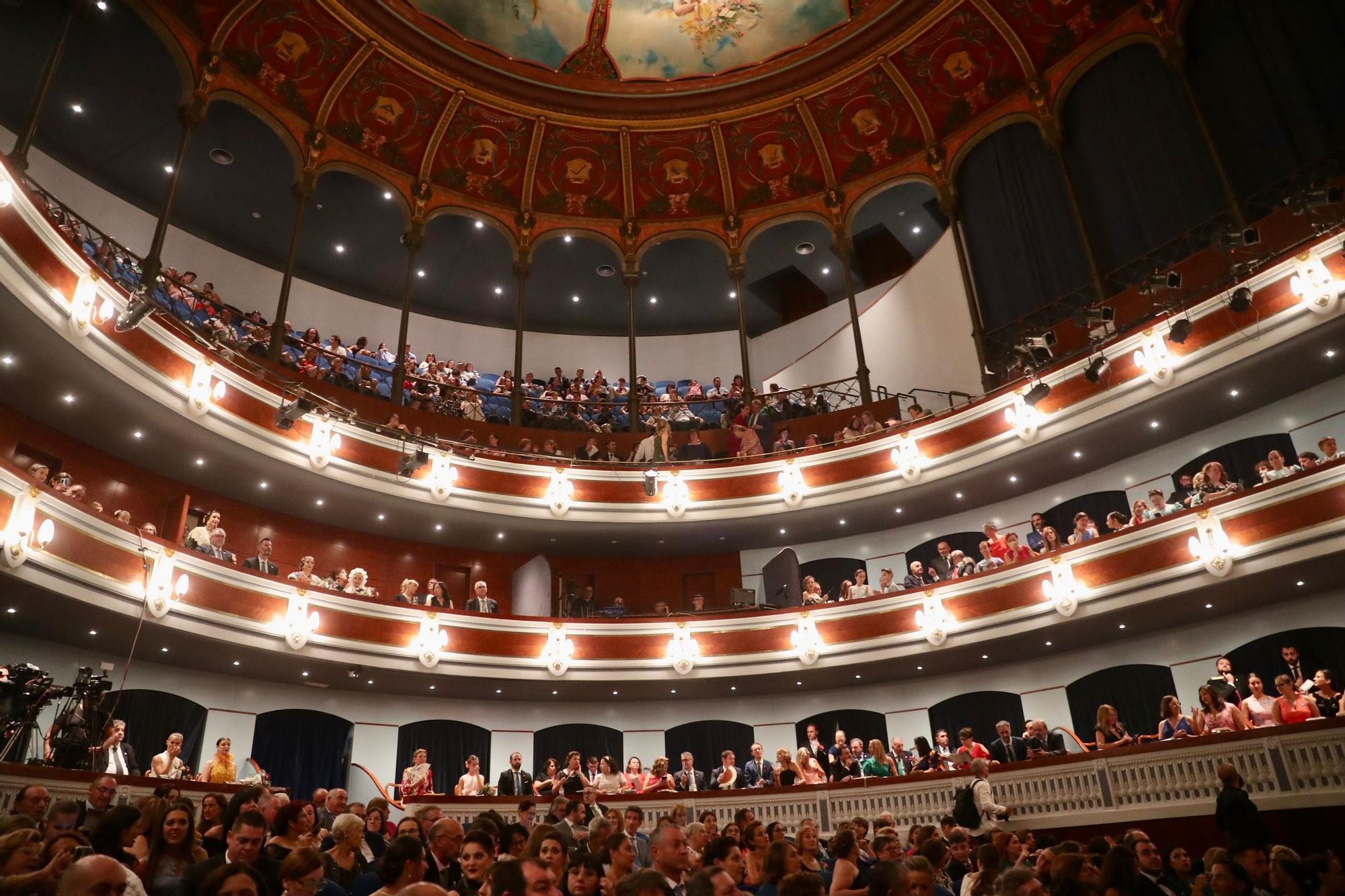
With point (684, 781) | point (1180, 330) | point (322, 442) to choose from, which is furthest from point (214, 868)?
point (1180, 330)

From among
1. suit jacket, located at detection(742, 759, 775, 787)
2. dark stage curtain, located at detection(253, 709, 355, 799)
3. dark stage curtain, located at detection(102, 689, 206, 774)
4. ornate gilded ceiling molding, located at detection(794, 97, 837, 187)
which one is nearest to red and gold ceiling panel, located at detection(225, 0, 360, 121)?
ornate gilded ceiling molding, located at detection(794, 97, 837, 187)

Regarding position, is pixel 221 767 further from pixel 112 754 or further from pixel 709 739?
pixel 709 739

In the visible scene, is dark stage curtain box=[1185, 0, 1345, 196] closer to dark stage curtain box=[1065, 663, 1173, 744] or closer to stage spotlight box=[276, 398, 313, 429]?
dark stage curtain box=[1065, 663, 1173, 744]

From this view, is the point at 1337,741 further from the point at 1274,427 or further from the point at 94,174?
the point at 94,174

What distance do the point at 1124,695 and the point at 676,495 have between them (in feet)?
24.7

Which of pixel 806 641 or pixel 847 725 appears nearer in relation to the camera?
pixel 806 641

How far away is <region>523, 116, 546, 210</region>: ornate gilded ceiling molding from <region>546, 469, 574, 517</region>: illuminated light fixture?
6266 millimetres

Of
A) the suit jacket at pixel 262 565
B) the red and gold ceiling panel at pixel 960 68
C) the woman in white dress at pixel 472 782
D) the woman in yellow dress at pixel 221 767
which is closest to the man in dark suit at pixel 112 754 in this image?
the woman in yellow dress at pixel 221 767

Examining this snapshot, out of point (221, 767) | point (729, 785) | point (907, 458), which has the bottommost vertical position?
point (729, 785)

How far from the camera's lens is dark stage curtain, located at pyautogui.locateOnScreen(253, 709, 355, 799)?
13938 millimetres

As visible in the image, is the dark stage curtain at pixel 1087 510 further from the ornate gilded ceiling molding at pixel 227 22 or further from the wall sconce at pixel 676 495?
the ornate gilded ceiling molding at pixel 227 22

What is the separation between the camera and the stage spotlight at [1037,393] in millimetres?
13062

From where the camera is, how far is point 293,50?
15.8 m

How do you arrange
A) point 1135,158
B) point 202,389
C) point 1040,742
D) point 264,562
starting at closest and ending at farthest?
1. point 1040,742
2. point 202,389
3. point 264,562
4. point 1135,158
